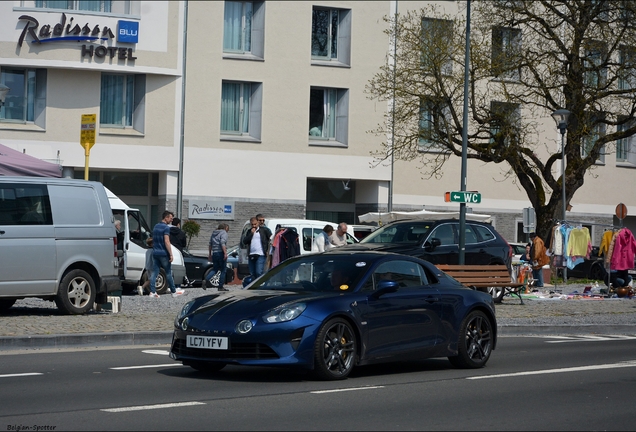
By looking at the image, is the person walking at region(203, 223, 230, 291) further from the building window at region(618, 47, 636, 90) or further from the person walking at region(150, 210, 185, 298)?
the building window at region(618, 47, 636, 90)

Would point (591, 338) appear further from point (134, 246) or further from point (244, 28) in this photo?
point (244, 28)

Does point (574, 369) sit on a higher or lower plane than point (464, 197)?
lower

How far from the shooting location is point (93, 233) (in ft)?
55.5

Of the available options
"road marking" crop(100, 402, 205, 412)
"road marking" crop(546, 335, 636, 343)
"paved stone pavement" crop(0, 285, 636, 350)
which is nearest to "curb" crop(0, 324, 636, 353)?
"paved stone pavement" crop(0, 285, 636, 350)

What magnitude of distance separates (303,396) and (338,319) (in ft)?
4.03

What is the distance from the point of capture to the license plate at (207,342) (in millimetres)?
10070

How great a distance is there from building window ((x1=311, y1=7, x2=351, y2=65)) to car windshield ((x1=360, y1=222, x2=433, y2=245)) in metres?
17.2

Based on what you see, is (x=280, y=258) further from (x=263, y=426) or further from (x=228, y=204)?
(x=263, y=426)

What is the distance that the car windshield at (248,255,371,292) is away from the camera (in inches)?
431

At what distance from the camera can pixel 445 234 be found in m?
22.5

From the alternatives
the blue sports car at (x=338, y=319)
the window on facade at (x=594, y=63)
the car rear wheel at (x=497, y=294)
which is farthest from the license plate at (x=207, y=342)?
the window on facade at (x=594, y=63)

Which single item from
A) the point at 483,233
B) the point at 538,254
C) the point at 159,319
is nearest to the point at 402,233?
the point at 483,233

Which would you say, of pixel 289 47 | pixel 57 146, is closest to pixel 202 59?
pixel 289 47

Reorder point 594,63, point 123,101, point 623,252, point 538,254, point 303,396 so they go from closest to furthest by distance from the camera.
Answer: point 303,396 < point 623,252 < point 538,254 < point 594,63 < point 123,101
